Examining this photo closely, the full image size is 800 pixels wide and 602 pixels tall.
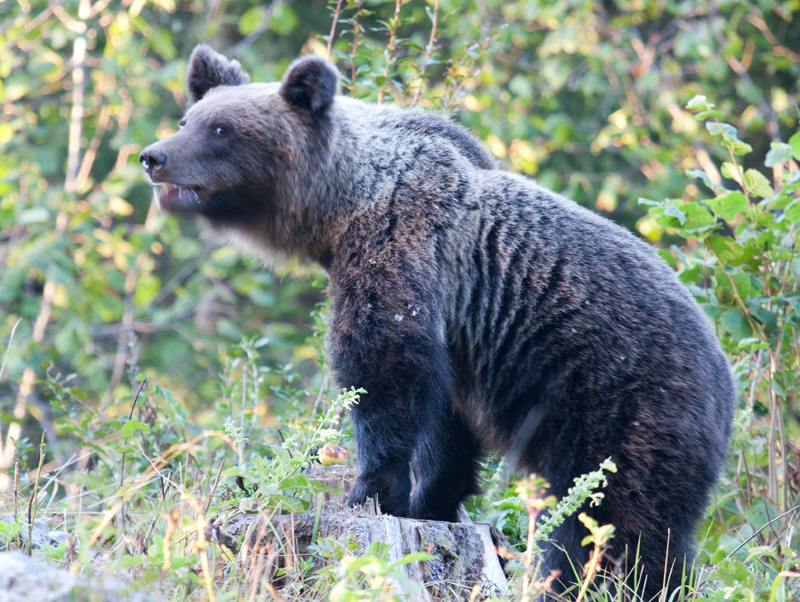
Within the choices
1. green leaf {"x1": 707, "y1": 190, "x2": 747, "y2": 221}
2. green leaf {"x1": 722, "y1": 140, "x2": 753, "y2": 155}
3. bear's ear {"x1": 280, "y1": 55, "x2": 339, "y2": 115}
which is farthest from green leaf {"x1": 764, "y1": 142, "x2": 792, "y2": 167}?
bear's ear {"x1": 280, "y1": 55, "x2": 339, "y2": 115}

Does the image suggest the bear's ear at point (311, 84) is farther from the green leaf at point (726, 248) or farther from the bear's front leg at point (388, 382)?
the green leaf at point (726, 248)

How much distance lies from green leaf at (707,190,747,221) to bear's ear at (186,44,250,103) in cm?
268

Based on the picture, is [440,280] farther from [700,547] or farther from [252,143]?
[700,547]

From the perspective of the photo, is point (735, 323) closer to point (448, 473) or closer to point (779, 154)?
point (779, 154)

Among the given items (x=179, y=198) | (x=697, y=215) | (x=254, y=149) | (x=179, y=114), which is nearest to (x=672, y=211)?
(x=697, y=215)

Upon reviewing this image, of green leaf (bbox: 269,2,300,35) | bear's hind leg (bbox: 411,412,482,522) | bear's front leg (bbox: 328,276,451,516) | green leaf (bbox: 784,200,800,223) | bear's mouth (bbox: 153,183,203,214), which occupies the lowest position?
bear's hind leg (bbox: 411,412,482,522)

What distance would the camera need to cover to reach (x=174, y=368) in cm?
1179

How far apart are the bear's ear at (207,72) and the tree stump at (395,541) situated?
2.42 m

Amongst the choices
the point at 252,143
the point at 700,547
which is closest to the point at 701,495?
the point at 700,547

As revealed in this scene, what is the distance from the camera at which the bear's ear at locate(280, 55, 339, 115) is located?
13.6 feet

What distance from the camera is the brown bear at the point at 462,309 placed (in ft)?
11.9

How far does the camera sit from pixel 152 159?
13.1ft

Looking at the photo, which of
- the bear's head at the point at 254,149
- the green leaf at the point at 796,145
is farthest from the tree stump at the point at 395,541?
the green leaf at the point at 796,145

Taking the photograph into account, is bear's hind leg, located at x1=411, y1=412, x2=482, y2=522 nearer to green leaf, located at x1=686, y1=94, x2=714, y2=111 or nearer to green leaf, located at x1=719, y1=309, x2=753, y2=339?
green leaf, located at x1=719, y1=309, x2=753, y2=339
